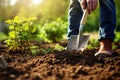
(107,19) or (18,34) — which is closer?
(107,19)

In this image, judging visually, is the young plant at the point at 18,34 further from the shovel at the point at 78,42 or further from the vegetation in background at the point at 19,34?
the shovel at the point at 78,42

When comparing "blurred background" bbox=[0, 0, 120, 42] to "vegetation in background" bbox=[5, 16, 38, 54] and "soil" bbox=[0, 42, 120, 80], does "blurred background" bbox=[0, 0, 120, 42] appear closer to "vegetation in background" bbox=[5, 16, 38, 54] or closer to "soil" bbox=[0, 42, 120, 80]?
"vegetation in background" bbox=[5, 16, 38, 54]

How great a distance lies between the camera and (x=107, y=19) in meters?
4.27

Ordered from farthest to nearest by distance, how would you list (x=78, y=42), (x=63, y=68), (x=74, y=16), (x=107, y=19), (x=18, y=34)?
(x=74, y=16), (x=18, y=34), (x=78, y=42), (x=107, y=19), (x=63, y=68)

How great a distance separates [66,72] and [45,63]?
625 millimetres

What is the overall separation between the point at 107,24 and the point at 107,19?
0.07m

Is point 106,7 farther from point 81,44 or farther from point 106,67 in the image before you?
point 106,67

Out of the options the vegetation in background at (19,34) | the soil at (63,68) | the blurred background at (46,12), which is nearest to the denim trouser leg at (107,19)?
the soil at (63,68)

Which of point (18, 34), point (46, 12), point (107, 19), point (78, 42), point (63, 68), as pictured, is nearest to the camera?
point (63, 68)

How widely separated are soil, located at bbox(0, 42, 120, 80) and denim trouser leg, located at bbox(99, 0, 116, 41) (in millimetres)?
317

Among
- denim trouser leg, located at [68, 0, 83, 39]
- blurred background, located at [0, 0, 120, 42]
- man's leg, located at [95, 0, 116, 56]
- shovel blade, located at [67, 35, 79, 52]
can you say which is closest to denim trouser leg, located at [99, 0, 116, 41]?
man's leg, located at [95, 0, 116, 56]

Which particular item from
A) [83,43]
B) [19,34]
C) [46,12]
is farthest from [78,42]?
[46,12]

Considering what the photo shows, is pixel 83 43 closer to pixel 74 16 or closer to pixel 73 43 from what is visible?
pixel 73 43

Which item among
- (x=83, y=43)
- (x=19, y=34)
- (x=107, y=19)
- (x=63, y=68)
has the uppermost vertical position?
(x=107, y=19)
